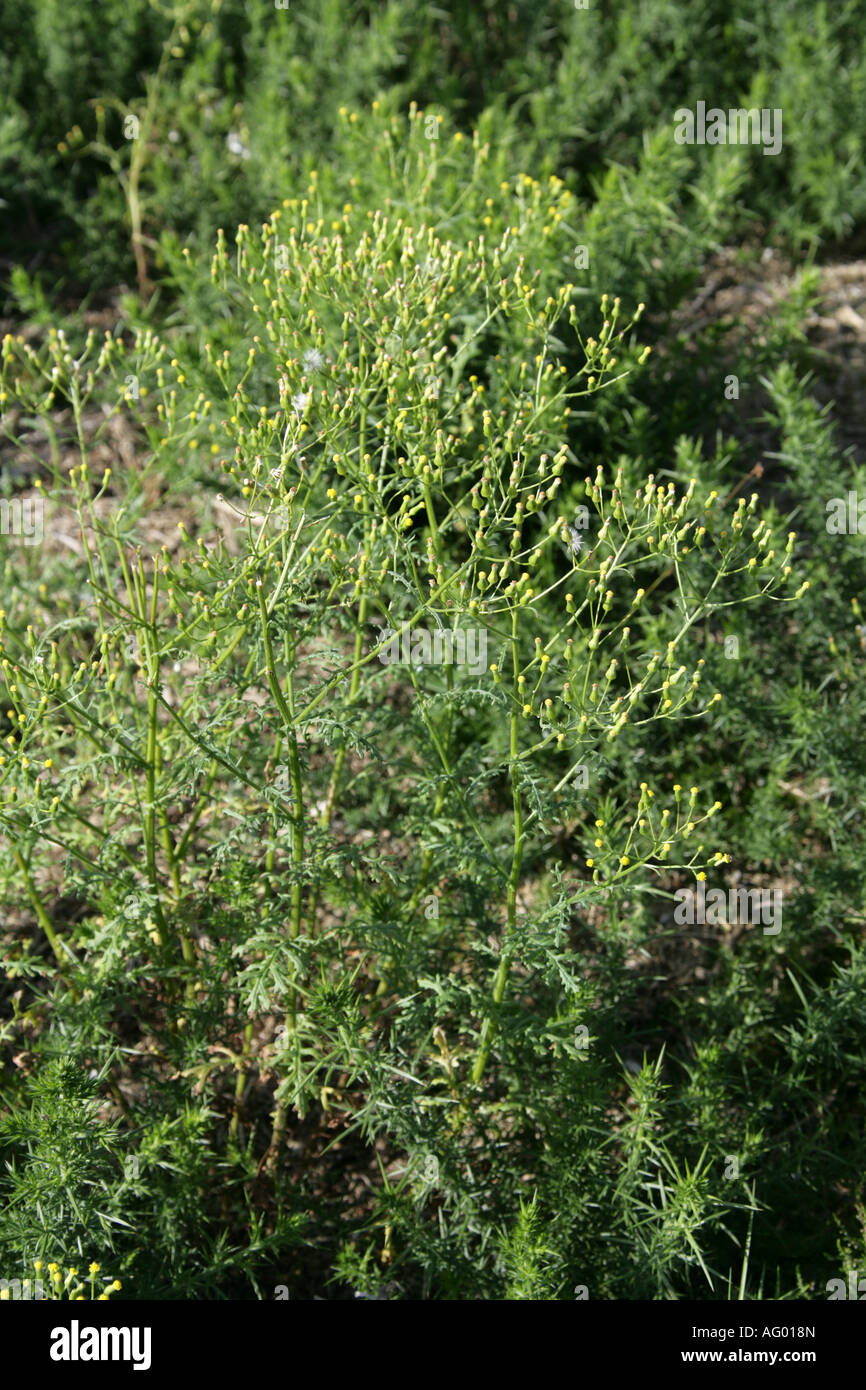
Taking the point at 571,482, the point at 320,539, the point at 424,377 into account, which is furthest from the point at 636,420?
the point at 320,539

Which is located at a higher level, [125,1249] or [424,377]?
A: [424,377]

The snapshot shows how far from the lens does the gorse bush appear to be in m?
3.07

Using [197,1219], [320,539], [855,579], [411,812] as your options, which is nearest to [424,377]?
[320,539]

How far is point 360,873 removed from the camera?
359 cm

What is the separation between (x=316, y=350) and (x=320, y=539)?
20.5 inches

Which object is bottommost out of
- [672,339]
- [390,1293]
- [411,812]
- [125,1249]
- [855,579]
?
[390,1293]

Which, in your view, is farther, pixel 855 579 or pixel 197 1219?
pixel 855 579

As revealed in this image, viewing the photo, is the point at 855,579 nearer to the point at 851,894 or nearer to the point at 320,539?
the point at 851,894

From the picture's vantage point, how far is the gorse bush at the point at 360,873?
3074mm

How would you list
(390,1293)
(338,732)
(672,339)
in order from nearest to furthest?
(338,732) → (390,1293) → (672,339)

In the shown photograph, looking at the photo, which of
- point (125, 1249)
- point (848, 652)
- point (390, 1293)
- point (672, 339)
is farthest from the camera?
point (672, 339)

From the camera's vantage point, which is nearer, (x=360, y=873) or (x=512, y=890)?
(x=512, y=890)
